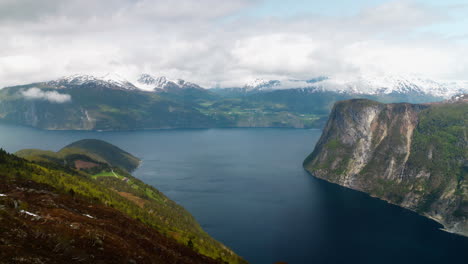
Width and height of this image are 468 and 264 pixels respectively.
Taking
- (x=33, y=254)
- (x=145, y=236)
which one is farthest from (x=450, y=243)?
(x=33, y=254)

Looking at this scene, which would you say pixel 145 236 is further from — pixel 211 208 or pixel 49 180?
pixel 211 208

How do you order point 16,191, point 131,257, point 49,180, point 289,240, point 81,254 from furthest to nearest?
1. point 289,240
2. point 49,180
3. point 16,191
4. point 131,257
5. point 81,254

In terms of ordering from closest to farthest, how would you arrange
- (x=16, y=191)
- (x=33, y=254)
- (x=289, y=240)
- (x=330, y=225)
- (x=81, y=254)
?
(x=33, y=254)
(x=81, y=254)
(x=16, y=191)
(x=289, y=240)
(x=330, y=225)

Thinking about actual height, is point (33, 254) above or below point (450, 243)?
Answer: above

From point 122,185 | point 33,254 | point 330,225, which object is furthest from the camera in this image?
point 122,185

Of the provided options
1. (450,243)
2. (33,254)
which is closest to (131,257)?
(33,254)

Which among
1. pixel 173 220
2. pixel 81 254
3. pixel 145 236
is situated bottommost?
pixel 173 220

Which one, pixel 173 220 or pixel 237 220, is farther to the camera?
pixel 237 220

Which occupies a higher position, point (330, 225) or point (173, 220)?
point (173, 220)

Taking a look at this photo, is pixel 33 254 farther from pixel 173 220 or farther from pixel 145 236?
pixel 173 220
